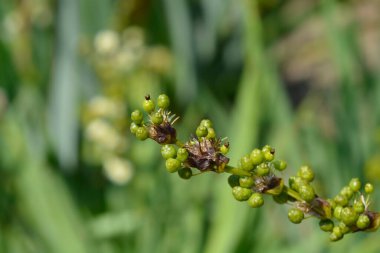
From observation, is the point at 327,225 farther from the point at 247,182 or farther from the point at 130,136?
the point at 130,136

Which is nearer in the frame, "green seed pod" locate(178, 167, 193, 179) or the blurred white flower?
"green seed pod" locate(178, 167, 193, 179)

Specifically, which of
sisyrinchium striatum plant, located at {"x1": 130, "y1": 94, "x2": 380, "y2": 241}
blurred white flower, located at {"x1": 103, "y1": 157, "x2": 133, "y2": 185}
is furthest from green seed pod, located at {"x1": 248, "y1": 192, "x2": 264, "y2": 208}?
blurred white flower, located at {"x1": 103, "y1": 157, "x2": 133, "y2": 185}

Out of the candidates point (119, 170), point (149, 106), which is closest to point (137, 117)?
point (149, 106)

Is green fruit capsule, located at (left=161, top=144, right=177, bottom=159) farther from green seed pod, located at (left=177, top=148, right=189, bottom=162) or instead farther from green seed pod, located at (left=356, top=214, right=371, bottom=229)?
green seed pod, located at (left=356, top=214, right=371, bottom=229)

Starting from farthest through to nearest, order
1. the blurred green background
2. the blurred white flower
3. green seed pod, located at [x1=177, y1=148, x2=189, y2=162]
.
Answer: the blurred white flower, the blurred green background, green seed pod, located at [x1=177, y1=148, x2=189, y2=162]

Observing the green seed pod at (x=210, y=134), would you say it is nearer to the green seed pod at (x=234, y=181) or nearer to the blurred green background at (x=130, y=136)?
the green seed pod at (x=234, y=181)

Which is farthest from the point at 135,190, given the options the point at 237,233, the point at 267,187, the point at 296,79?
the point at 296,79
